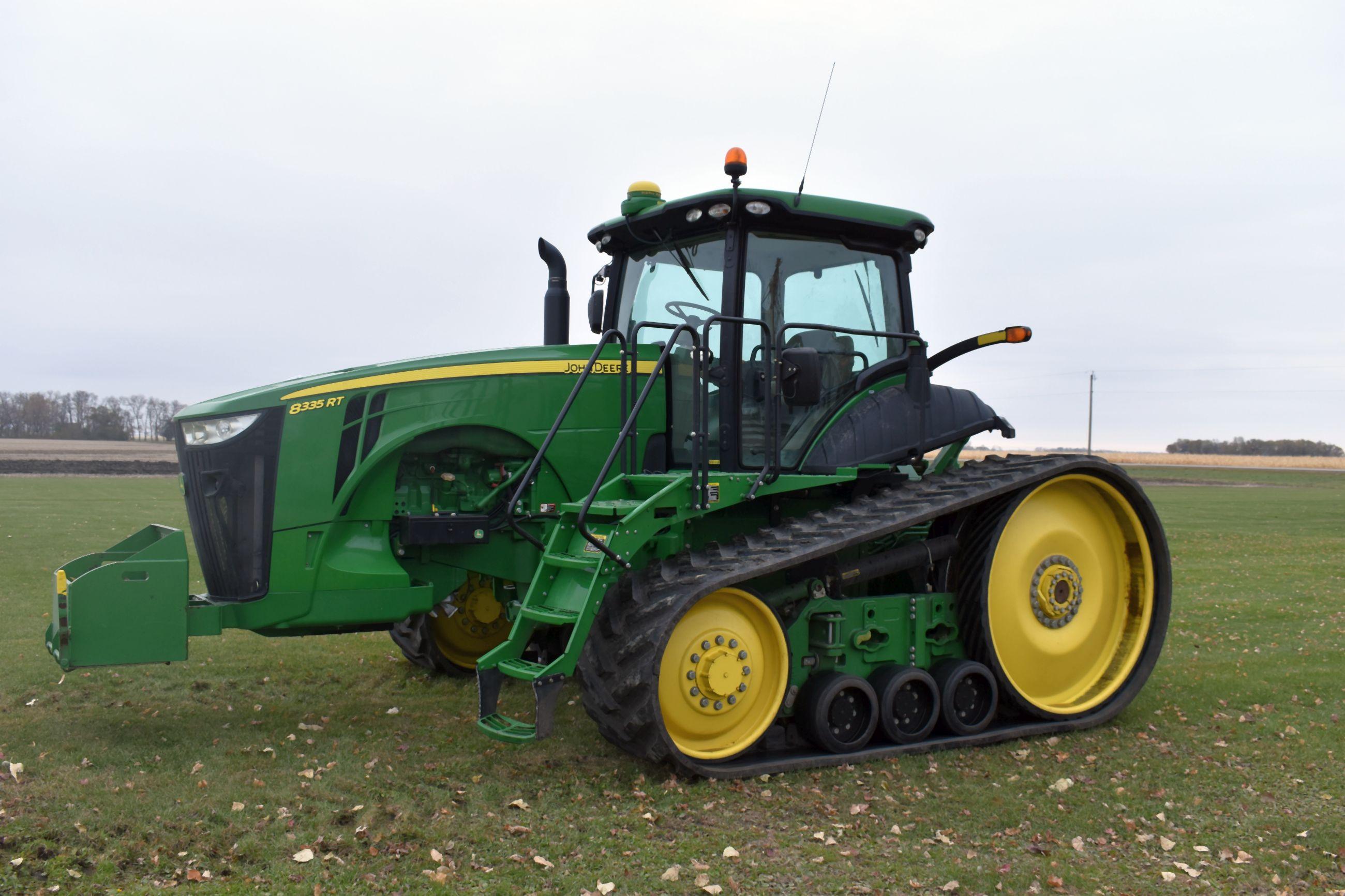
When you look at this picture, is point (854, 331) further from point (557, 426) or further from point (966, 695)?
point (966, 695)

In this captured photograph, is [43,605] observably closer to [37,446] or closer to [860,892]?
[860,892]

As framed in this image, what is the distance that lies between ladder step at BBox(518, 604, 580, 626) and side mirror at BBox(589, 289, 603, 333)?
2489 mm

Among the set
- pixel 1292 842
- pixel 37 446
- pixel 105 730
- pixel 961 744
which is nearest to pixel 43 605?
pixel 105 730

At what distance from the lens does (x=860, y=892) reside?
4.38 metres

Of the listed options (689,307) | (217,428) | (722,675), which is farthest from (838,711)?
(217,428)

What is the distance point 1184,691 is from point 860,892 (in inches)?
182

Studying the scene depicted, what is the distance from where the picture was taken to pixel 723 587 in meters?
5.71

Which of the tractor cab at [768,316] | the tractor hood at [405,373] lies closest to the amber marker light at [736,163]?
the tractor cab at [768,316]

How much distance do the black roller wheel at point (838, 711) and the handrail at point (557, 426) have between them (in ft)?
5.58

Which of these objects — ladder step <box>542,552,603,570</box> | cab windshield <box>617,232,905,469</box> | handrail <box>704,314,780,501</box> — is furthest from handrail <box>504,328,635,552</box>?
handrail <box>704,314,780,501</box>

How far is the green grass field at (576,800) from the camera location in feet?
14.8

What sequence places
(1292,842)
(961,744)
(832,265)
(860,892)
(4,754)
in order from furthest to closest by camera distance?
(832,265)
(961,744)
(4,754)
(1292,842)
(860,892)

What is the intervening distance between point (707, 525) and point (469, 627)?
Answer: 8.80ft

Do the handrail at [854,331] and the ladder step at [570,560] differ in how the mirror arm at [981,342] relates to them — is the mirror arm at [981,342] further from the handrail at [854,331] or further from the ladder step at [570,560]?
the ladder step at [570,560]
